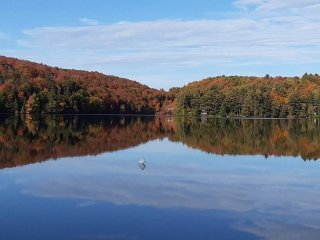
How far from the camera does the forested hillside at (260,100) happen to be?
4518 inches

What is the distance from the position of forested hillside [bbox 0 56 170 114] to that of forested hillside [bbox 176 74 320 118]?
1545 cm

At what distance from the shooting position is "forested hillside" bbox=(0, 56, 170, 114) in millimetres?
99875

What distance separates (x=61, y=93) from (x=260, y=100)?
44366 mm

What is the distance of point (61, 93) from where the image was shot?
110 m

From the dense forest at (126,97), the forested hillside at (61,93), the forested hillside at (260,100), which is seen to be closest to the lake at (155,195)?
the forested hillside at (61,93)

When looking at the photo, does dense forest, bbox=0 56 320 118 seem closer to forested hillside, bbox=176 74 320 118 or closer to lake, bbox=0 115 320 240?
forested hillside, bbox=176 74 320 118

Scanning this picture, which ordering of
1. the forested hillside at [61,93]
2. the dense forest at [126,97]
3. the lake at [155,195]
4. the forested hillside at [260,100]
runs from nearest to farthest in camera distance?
the lake at [155,195]
the forested hillside at [61,93]
the dense forest at [126,97]
the forested hillside at [260,100]

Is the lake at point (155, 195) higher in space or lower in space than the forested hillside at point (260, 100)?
lower

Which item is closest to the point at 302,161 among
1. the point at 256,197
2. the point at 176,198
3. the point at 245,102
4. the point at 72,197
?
the point at 256,197

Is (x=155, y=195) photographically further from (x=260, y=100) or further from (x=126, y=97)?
(x=126, y=97)

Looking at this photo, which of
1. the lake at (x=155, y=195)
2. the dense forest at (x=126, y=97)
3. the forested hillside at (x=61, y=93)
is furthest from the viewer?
the dense forest at (x=126, y=97)

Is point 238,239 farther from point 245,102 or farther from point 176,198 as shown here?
point 245,102

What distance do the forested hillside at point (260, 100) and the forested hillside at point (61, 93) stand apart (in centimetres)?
1545

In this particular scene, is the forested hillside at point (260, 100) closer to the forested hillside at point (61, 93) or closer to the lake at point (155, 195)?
the forested hillside at point (61, 93)
